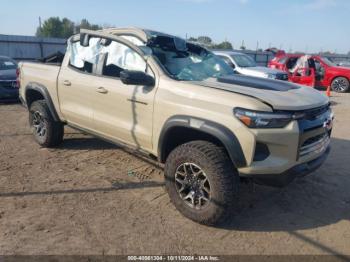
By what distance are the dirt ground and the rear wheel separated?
1107 centimetres

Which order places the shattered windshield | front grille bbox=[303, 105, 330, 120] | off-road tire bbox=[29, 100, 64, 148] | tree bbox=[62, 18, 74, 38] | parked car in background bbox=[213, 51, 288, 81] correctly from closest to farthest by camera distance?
front grille bbox=[303, 105, 330, 120]
the shattered windshield
off-road tire bbox=[29, 100, 64, 148]
parked car in background bbox=[213, 51, 288, 81]
tree bbox=[62, 18, 74, 38]

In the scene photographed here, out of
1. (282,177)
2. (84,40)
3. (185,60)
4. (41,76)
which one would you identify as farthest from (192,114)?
(41,76)

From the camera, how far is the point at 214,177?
3.49 metres

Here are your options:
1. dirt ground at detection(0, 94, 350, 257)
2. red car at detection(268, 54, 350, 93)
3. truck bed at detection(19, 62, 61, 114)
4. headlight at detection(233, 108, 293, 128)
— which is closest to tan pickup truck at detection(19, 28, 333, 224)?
headlight at detection(233, 108, 293, 128)

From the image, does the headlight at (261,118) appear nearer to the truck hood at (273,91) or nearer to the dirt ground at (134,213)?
the truck hood at (273,91)

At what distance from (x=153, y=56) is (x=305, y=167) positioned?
205 centimetres

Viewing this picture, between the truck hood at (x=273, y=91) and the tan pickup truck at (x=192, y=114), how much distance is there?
13mm

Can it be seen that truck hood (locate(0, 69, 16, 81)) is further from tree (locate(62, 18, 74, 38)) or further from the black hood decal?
tree (locate(62, 18, 74, 38))

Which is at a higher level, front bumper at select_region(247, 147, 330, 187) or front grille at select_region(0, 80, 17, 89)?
front grille at select_region(0, 80, 17, 89)

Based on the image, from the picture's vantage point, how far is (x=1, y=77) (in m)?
10.3

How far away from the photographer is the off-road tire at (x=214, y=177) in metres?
3.48

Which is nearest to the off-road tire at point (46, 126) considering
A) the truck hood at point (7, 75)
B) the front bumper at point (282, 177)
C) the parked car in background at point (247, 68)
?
the front bumper at point (282, 177)

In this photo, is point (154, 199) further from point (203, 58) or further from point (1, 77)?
point (1, 77)

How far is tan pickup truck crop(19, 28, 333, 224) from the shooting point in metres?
3.34
